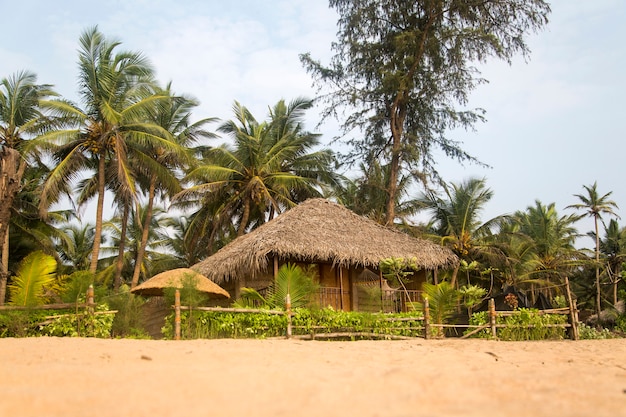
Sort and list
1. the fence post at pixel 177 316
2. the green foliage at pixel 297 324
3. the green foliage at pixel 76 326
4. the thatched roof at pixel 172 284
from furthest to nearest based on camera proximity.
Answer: the thatched roof at pixel 172 284, the green foliage at pixel 297 324, the green foliage at pixel 76 326, the fence post at pixel 177 316

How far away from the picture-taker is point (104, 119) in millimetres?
17188

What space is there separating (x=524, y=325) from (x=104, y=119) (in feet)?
40.8

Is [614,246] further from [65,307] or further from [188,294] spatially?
[65,307]

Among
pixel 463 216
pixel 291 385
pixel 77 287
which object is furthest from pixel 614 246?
pixel 291 385

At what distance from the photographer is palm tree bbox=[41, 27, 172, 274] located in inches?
659

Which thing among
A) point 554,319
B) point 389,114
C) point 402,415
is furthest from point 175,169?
point 402,415

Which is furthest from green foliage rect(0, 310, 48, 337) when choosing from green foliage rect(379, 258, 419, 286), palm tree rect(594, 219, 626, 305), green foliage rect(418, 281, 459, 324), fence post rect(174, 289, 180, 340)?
palm tree rect(594, 219, 626, 305)

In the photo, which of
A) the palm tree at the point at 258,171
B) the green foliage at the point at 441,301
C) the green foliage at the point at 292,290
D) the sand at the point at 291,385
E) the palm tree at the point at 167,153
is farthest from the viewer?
the palm tree at the point at 258,171

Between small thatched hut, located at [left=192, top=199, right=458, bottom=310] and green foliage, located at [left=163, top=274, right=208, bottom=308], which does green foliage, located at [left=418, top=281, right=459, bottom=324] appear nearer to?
small thatched hut, located at [left=192, top=199, right=458, bottom=310]

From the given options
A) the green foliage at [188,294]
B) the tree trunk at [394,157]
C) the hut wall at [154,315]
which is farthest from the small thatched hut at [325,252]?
the green foliage at [188,294]

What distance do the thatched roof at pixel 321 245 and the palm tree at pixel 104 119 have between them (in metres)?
4.14

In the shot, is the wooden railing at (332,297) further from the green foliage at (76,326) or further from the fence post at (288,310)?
the green foliage at (76,326)

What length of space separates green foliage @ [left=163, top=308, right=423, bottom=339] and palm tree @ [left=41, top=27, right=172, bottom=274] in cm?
746

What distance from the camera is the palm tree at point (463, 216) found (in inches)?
845
